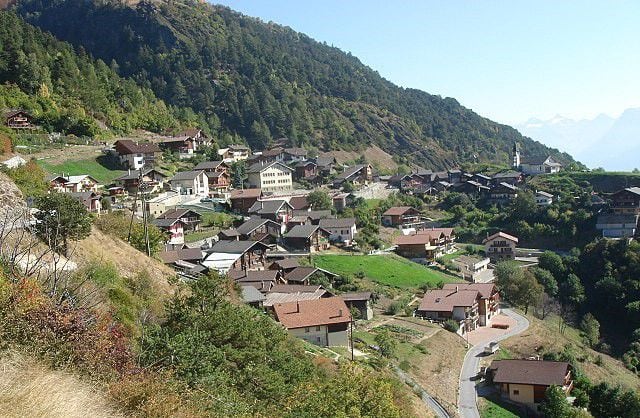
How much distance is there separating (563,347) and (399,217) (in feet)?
80.2

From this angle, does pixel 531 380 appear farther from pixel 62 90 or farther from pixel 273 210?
pixel 62 90

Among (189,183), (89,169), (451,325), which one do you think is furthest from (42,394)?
(189,183)

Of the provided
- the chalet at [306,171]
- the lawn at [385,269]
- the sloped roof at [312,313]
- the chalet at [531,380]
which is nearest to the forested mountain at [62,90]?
the chalet at [306,171]

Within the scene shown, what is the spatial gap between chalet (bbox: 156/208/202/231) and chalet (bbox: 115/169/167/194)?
3.89m

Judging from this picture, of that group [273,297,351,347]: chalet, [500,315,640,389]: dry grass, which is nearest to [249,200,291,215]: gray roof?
[273,297,351,347]: chalet

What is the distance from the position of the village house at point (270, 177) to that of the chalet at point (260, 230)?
12.9m

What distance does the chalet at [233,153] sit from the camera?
6355cm

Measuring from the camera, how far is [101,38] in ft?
371

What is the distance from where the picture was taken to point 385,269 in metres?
40.7

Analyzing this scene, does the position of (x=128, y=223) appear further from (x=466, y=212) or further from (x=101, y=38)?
(x=101, y=38)

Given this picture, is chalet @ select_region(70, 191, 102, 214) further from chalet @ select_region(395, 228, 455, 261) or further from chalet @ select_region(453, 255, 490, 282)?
chalet @ select_region(453, 255, 490, 282)

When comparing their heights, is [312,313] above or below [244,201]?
below

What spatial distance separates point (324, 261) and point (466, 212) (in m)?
24.4

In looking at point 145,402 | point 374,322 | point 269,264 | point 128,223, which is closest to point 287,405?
point 145,402
